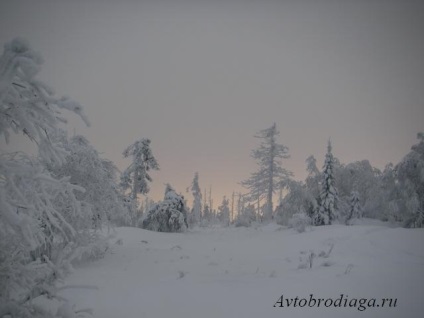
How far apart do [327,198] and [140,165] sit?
1914 cm

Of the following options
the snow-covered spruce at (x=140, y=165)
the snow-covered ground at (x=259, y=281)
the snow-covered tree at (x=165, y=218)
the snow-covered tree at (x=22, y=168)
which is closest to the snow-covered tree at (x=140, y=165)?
the snow-covered spruce at (x=140, y=165)

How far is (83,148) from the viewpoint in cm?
1084

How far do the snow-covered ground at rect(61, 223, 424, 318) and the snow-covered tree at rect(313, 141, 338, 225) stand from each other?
1333 cm

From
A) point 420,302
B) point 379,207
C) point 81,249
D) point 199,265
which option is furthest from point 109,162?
point 379,207

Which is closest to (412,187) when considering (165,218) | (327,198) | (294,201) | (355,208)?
(327,198)

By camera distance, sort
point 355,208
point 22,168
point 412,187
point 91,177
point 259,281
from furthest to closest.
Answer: point 355,208, point 412,187, point 91,177, point 259,281, point 22,168

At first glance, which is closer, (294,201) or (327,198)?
(327,198)

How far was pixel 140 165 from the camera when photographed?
30.5m

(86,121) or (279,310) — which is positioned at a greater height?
(86,121)

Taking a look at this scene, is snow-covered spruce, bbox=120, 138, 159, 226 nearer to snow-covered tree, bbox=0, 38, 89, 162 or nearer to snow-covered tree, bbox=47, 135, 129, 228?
snow-covered tree, bbox=47, 135, 129, 228

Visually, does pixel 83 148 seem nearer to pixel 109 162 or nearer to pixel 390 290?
pixel 109 162

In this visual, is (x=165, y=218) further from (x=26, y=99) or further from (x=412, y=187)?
(x=26, y=99)

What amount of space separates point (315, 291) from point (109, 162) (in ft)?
32.1

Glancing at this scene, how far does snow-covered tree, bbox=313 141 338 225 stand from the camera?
78.7 ft
